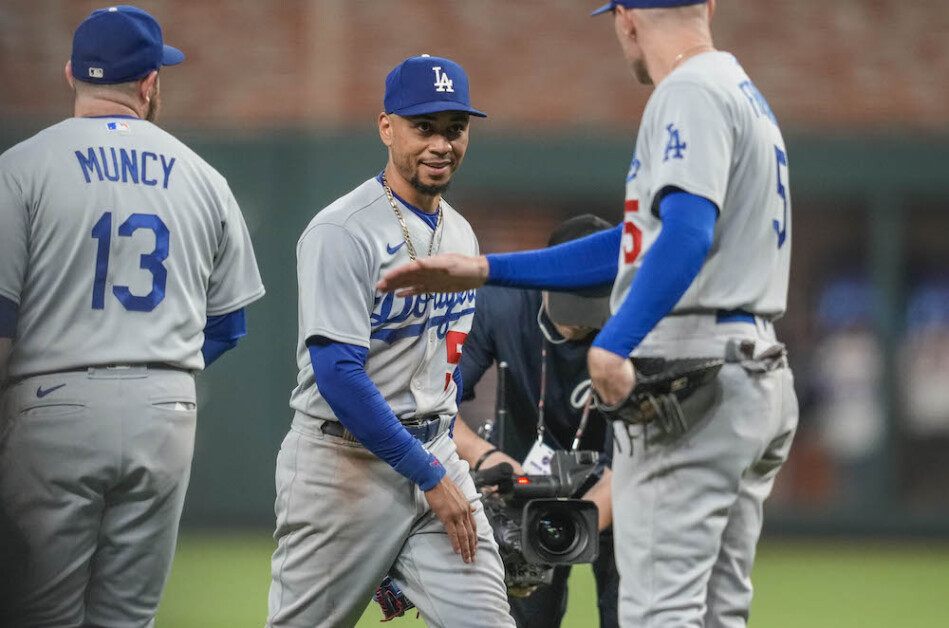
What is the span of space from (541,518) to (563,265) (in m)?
1.11

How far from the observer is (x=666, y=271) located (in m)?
2.84

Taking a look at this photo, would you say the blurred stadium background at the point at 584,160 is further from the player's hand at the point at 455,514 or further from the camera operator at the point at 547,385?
the player's hand at the point at 455,514

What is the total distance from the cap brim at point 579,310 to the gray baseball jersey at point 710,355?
1551 mm

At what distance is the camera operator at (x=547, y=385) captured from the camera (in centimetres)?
476

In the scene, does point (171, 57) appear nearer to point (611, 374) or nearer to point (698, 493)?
point (611, 374)

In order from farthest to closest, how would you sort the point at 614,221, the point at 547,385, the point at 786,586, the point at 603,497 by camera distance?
the point at 614,221
the point at 786,586
the point at 547,385
the point at 603,497

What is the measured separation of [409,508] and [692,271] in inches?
53.9

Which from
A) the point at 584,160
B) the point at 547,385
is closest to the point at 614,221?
the point at 584,160

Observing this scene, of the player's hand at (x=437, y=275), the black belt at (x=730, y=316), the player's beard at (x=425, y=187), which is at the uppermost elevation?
the player's beard at (x=425, y=187)

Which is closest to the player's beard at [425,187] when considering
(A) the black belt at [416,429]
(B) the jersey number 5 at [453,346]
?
(B) the jersey number 5 at [453,346]

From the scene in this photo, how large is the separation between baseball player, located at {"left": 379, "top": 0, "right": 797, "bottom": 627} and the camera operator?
62.6 inches

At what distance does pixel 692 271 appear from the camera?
9.38 ft

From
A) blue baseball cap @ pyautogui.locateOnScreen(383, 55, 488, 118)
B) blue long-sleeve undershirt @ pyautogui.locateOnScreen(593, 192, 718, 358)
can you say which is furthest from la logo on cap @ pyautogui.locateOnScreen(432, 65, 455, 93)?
blue long-sleeve undershirt @ pyautogui.locateOnScreen(593, 192, 718, 358)

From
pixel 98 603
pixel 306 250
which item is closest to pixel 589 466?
pixel 306 250
